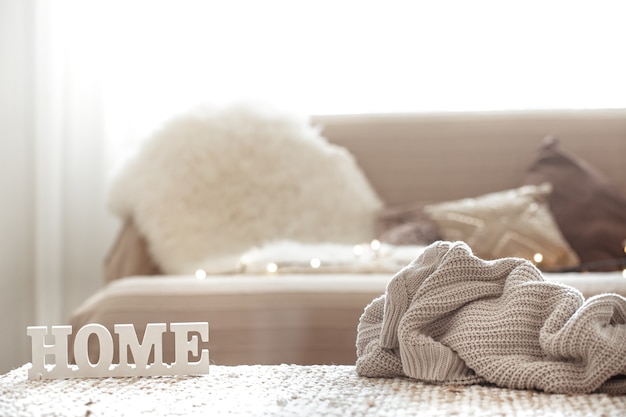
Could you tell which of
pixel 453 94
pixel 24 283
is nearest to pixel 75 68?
pixel 24 283

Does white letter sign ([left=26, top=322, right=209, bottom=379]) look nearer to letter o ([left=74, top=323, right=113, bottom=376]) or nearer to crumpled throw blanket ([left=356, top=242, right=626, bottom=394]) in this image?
letter o ([left=74, top=323, right=113, bottom=376])

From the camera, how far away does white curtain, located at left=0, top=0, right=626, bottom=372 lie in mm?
3051

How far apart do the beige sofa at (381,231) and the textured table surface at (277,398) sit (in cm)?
64

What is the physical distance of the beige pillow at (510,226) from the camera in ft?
6.91

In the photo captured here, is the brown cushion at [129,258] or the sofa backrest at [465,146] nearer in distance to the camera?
the brown cushion at [129,258]

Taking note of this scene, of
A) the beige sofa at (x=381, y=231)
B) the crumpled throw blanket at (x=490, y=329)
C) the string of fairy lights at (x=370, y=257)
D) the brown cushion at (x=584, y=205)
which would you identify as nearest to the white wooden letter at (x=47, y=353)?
the crumpled throw blanket at (x=490, y=329)

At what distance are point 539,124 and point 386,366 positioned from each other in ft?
5.57

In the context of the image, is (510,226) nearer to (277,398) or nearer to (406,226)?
(406,226)

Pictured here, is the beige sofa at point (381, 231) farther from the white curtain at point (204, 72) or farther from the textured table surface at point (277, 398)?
the textured table surface at point (277, 398)

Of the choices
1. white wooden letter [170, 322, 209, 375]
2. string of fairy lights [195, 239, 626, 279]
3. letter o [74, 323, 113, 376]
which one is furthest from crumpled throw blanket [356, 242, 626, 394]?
string of fairy lights [195, 239, 626, 279]

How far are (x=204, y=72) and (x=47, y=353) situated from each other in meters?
2.27

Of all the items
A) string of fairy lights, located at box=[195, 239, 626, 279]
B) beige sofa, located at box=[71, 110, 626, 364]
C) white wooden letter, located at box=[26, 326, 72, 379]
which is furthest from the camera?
string of fairy lights, located at box=[195, 239, 626, 279]

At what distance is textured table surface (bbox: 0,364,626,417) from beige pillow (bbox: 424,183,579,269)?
47.2 inches

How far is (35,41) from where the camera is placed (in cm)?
311
